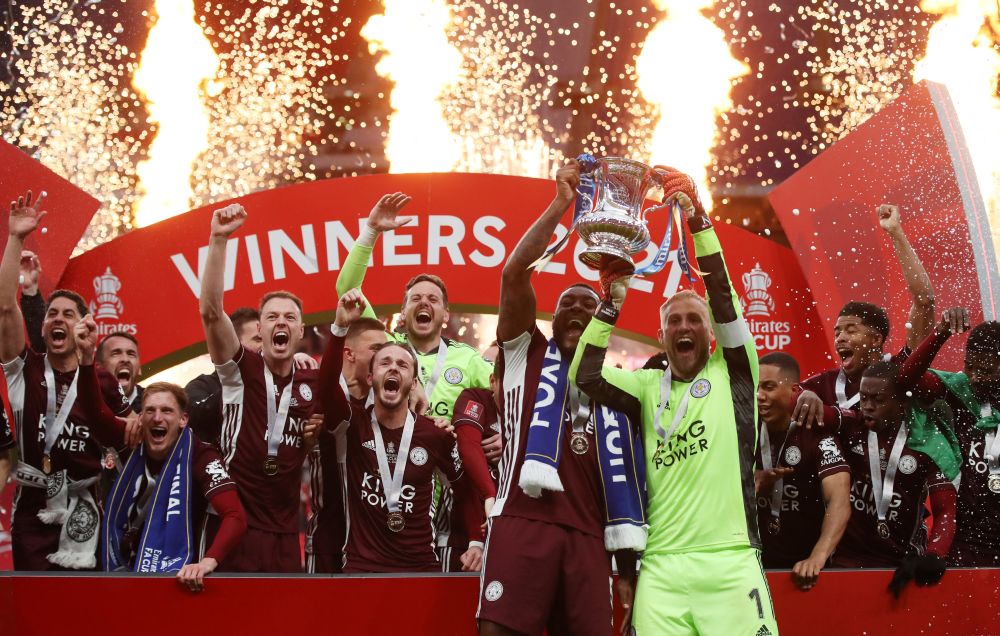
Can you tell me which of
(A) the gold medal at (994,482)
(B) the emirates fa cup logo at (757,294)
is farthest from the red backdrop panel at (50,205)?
(A) the gold medal at (994,482)

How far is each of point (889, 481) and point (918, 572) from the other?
0.48 meters

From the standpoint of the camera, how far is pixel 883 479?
13.2 feet

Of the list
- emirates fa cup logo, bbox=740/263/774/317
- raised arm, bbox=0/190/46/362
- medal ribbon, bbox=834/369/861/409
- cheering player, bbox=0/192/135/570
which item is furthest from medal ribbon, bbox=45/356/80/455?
emirates fa cup logo, bbox=740/263/774/317

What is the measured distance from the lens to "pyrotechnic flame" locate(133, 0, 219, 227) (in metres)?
7.44

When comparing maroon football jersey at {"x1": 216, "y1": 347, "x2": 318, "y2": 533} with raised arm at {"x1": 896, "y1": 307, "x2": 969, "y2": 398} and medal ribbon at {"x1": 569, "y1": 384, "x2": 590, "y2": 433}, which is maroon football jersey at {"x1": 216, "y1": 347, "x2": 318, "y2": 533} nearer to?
medal ribbon at {"x1": 569, "y1": 384, "x2": 590, "y2": 433}

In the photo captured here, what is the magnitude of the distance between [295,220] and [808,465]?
3.81 m

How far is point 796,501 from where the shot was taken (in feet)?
13.0

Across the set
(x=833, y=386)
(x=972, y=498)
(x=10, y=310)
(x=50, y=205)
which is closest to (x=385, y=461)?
(x=10, y=310)

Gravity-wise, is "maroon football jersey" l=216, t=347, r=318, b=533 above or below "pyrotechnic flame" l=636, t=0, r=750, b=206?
below

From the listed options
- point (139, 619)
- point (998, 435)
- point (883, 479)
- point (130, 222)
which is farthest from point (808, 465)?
point (130, 222)

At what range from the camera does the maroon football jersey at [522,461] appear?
123 inches

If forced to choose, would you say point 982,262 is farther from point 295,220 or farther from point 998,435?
point 295,220

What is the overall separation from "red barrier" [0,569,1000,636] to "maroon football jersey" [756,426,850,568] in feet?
1.43

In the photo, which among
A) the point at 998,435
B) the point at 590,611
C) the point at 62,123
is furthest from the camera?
the point at 62,123
